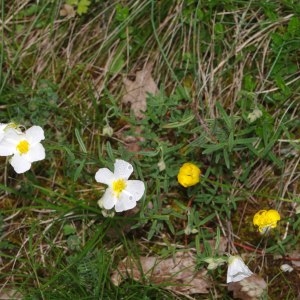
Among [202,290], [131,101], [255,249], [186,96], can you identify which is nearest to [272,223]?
[255,249]

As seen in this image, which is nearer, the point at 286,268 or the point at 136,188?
the point at 136,188

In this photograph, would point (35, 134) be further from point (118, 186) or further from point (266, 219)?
point (266, 219)

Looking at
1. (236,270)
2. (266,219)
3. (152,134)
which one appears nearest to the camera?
(236,270)

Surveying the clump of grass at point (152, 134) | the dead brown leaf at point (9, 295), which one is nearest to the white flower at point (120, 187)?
the clump of grass at point (152, 134)

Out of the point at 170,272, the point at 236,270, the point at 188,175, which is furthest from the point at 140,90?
the point at 236,270

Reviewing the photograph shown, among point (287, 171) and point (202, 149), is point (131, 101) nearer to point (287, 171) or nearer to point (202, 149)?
point (202, 149)

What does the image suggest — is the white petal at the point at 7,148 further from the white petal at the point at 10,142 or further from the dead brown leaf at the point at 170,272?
the dead brown leaf at the point at 170,272

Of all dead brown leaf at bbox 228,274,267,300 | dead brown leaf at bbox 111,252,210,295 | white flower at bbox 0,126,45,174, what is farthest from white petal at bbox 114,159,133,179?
dead brown leaf at bbox 228,274,267,300
